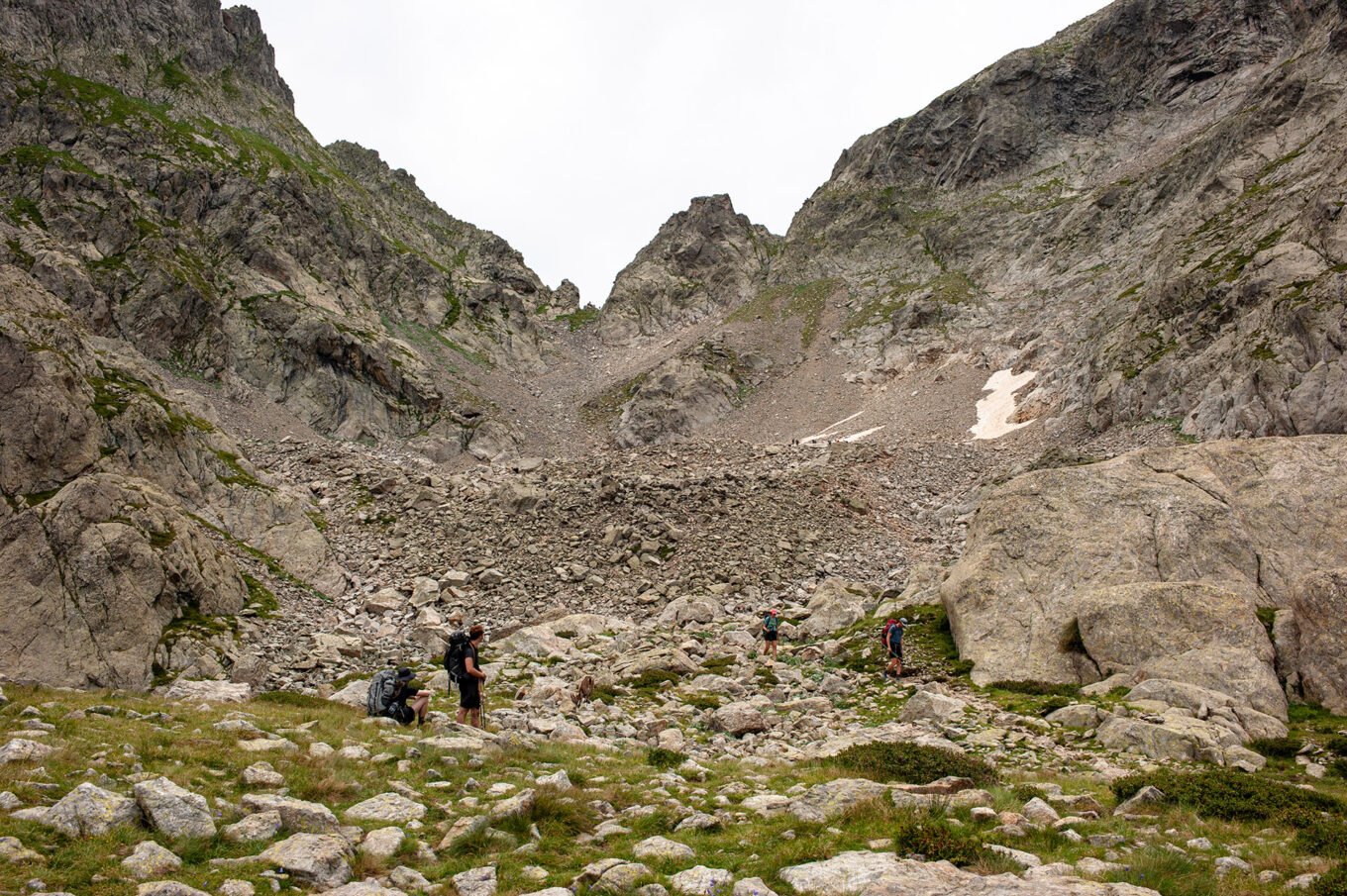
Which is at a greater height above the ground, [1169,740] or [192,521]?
[192,521]

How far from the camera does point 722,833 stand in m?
10.5

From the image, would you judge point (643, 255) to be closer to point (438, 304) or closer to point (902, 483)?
point (438, 304)

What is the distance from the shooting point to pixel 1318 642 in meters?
19.2

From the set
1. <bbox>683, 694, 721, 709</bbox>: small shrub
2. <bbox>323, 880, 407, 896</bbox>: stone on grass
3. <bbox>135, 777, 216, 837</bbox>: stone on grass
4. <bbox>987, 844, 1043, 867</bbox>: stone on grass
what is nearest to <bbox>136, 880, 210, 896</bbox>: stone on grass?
<bbox>323, 880, 407, 896</bbox>: stone on grass

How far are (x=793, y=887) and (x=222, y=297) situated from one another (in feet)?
307

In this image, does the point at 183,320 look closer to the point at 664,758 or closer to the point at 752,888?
the point at 664,758

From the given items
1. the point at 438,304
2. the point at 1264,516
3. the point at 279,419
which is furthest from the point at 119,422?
the point at 438,304

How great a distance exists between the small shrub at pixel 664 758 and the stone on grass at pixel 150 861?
8605mm

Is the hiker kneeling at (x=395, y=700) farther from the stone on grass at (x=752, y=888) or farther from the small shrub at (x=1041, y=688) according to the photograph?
the small shrub at (x=1041, y=688)

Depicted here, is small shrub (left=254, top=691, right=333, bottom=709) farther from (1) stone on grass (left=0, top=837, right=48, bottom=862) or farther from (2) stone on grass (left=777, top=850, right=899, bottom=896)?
(2) stone on grass (left=777, top=850, right=899, bottom=896)

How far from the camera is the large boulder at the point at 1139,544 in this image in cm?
2298

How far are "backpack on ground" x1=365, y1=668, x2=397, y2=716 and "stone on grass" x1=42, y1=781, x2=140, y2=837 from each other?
805 centimetres

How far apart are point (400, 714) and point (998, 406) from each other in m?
70.5

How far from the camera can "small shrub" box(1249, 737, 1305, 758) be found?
15.7 meters
